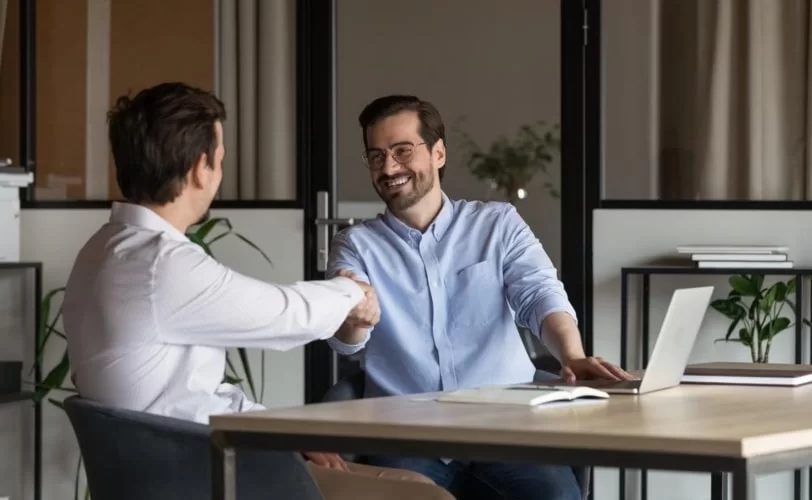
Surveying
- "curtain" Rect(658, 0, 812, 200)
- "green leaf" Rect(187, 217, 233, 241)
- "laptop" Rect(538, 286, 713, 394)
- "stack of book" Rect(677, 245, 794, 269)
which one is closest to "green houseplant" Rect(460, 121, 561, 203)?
"curtain" Rect(658, 0, 812, 200)

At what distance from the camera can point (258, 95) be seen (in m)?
5.02

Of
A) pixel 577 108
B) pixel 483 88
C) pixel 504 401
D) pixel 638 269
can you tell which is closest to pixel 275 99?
pixel 483 88

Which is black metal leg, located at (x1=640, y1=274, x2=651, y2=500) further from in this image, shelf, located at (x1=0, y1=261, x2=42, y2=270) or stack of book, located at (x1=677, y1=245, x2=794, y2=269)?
shelf, located at (x1=0, y1=261, x2=42, y2=270)

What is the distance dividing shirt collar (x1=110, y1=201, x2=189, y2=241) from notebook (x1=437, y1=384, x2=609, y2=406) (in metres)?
0.52

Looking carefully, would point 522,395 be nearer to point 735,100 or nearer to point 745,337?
point 745,337

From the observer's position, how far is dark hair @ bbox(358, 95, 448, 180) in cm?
324

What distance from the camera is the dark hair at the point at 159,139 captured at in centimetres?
219

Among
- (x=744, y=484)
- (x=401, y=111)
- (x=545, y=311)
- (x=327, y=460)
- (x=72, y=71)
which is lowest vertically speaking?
(x=327, y=460)

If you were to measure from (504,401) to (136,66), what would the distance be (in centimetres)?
343

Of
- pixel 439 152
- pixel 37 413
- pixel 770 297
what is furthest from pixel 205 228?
pixel 770 297

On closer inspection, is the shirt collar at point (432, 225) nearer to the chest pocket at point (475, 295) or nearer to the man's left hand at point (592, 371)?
the chest pocket at point (475, 295)

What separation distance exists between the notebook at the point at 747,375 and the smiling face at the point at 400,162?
2.59 feet

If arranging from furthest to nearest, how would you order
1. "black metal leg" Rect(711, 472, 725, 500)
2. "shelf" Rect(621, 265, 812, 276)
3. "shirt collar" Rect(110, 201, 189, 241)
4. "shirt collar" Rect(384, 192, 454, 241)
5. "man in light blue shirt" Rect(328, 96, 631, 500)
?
"shelf" Rect(621, 265, 812, 276) < "shirt collar" Rect(384, 192, 454, 241) < "man in light blue shirt" Rect(328, 96, 631, 500) < "black metal leg" Rect(711, 472, 725, 500) < "shirt collar" Rect(110, 201, 189, 241)

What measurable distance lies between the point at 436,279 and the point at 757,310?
1.64 m
